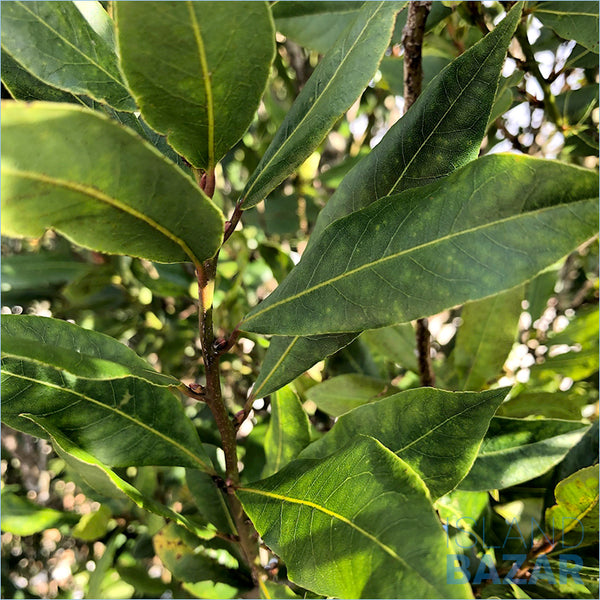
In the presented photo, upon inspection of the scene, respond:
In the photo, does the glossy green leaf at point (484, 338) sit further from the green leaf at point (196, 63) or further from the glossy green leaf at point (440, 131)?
the green leaf at point (196, 63)

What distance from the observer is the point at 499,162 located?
38cm

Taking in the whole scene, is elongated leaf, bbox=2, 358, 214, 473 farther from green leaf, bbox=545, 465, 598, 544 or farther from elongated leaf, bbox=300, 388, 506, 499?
green leaf, bbox=545, 465, 598, 544

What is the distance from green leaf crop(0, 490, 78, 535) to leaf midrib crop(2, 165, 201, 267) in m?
0.67

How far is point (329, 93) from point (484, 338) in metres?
0.48

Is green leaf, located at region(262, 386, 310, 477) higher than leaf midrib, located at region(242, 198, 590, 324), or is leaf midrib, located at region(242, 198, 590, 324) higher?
leaf midrib, located at region(242, 198, 590, 324)

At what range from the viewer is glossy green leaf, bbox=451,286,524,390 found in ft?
2.66

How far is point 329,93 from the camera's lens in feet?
1.49

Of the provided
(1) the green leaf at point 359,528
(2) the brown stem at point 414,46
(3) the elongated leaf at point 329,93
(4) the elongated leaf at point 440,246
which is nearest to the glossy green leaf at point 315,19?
(2) the brown stem at point 414,46

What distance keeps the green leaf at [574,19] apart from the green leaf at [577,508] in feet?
1.49

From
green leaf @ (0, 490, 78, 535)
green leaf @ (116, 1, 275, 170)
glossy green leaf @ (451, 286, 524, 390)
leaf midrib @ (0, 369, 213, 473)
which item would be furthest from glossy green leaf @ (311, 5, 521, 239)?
green leaf @ (0, 490, 78, 535)

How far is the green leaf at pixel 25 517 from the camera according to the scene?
2.86 ft

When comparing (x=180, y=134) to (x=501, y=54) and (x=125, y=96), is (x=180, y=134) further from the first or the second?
(x=501, y=54)

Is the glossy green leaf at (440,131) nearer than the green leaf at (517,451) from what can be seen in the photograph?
Yes

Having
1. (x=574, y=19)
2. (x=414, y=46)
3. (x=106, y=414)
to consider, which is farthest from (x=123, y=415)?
(x=574, y=19)
